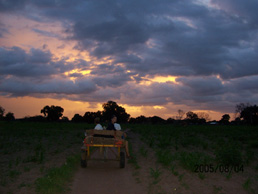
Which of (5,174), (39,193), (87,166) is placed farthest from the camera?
(87,166)

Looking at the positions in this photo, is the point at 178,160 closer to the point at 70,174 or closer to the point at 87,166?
the point at 87,166

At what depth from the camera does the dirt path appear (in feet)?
24.6

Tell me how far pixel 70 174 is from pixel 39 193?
2154mm

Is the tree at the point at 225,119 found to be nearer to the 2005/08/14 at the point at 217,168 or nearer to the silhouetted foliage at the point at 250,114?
the silhouetted foliage at the point at 250,114

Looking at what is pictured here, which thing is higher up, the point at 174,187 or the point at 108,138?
the point at 108,138

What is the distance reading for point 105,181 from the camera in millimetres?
8492

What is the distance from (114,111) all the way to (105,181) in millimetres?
100869

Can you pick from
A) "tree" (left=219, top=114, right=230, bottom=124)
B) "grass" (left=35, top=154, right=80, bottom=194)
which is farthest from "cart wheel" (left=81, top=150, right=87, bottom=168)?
"tree" (left=219, top=114, right=230, bottom=124)

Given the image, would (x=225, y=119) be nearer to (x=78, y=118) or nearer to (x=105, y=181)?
(x=78, y=118)

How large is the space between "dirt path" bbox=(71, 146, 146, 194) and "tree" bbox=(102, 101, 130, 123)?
95.5 m

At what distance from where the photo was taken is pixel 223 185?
7695mm

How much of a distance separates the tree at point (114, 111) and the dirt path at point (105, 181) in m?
95.5

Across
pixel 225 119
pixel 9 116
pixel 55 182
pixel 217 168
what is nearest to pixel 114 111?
pixel 9 116

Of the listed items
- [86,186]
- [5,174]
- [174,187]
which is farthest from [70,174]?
[174,187]
